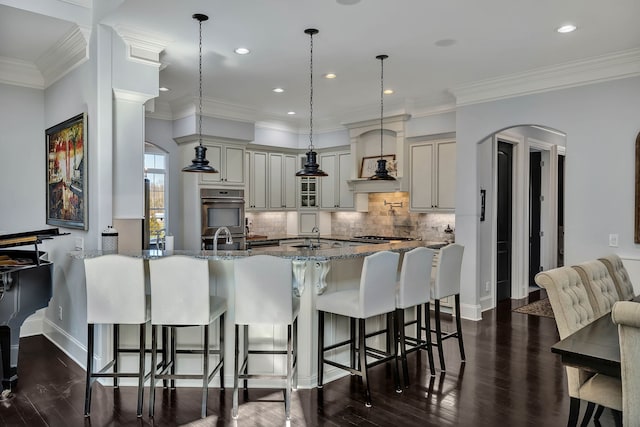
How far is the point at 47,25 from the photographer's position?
3744 mm

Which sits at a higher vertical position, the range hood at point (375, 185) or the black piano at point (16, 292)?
the range hood at point (375, 185)

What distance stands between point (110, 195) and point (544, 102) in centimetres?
462

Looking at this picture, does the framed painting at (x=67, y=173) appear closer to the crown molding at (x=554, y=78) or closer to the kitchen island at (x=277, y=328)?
the kitchen island at (x=277, y=328)

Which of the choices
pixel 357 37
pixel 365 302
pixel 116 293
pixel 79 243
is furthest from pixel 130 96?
pixel 365 302

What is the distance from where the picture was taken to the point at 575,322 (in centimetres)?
249

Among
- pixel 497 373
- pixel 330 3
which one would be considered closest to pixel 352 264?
pixel 497 373

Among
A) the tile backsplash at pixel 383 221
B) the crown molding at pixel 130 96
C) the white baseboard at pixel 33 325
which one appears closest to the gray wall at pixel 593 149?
the tile backsplash at pixel 383 221

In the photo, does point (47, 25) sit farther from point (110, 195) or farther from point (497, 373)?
point (497, 373)

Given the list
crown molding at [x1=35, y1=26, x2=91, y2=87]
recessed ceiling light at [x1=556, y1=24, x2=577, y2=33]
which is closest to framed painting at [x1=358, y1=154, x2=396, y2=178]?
recessed ceiling light at [x1=556, y1=24, x2=577, y2=33]

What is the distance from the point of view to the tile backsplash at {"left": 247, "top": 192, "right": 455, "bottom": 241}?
6.67m

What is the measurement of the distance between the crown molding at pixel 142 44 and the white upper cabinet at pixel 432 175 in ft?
12.6

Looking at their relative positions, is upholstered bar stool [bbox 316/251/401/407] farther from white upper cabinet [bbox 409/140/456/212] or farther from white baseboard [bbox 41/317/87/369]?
white upper cabinet [bbox 409/140/456/212]

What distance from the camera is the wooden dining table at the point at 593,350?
6.34ft

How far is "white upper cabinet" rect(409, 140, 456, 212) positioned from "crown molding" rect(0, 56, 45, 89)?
483 centimetres
